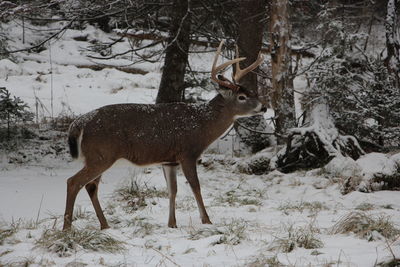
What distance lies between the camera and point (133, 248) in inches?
179

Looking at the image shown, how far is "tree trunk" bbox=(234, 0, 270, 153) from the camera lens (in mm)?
10031

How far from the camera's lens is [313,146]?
8.69 metres

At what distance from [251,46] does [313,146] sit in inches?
104

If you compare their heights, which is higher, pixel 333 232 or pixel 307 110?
pixel 307 110

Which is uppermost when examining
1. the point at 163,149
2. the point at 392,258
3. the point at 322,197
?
the point at 163,149

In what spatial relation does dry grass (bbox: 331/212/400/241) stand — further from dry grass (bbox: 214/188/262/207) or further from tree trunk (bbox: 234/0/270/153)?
tree trunk (bbox: 234/0/270/153)

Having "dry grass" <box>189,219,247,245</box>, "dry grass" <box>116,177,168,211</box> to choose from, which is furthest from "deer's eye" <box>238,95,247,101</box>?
"dry grass" <box>189,219,247,245</box>

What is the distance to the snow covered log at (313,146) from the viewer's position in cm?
855

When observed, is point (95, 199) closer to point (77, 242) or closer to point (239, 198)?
point (77, 242)

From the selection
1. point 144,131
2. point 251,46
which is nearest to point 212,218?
point 144,131

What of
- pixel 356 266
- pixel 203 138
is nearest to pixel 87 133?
pixel 203 138

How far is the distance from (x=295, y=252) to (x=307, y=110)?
546 centimetres

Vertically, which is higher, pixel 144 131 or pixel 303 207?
pixel 144 131

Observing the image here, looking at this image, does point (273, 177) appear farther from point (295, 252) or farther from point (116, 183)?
point (295, 252)
